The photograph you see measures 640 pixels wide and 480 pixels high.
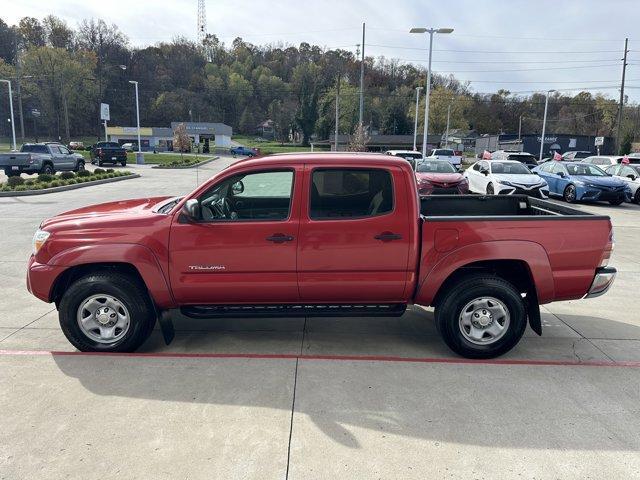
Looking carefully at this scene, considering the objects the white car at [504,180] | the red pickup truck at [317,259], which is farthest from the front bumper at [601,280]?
the white car at [504,180]

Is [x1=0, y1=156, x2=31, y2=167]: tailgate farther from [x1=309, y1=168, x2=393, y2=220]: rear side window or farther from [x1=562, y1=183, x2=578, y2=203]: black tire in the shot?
[x1=562, y1=183, x2=578, y2=203]: black tire

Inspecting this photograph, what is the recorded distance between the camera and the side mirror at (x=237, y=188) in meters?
4.63

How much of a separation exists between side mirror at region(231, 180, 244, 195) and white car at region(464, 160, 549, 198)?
12138mm

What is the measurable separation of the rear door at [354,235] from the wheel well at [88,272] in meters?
1.57

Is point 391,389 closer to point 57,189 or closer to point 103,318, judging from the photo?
point 103,318

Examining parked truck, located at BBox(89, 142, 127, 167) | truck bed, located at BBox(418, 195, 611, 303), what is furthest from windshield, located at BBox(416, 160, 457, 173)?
parked truck, located at BBox(89, 142, 127, 167)

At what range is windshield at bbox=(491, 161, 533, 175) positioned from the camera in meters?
16.8

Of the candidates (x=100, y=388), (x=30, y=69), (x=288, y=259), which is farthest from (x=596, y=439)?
(x=30, y=69)

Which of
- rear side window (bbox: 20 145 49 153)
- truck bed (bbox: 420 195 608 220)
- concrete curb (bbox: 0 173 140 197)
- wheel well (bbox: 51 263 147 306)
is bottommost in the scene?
concrete curb (bbox: 0 173 140 197)

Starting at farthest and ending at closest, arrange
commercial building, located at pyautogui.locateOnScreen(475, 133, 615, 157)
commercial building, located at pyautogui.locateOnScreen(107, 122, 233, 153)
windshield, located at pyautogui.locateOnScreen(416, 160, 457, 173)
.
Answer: commercial building, located at pyautogui.locateOnScreen(107, 122, 233, 153) < commercial building, located at pyautogui.locateOnScreen(475, 133, 615, 157) < windshield, located at pyautogui.locateOnScreen(416, 160, 457, 173)

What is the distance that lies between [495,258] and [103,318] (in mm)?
3616

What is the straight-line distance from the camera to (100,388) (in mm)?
3852

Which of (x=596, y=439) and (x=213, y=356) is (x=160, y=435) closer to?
(x=213, y=356)

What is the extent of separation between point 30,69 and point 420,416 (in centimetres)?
11326
